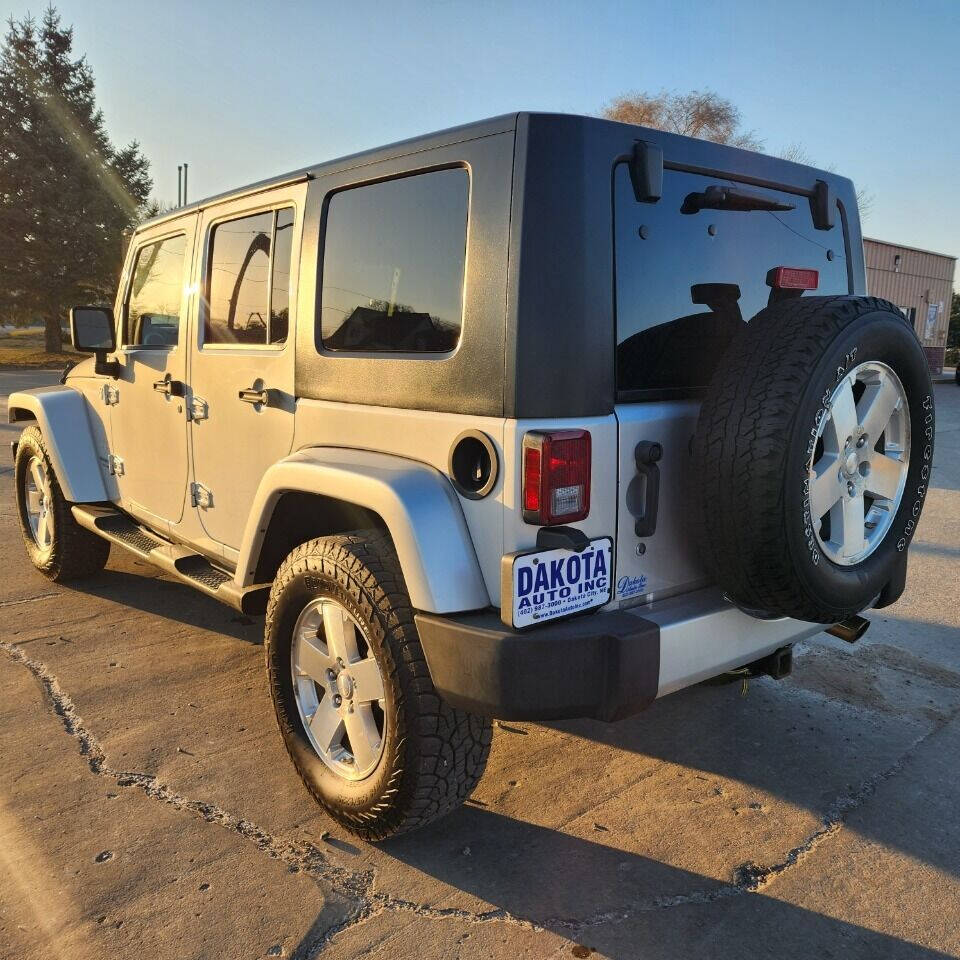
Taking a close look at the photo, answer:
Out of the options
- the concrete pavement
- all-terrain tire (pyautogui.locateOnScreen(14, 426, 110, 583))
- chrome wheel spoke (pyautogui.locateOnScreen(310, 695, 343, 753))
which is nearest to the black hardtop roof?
chrome wheel spoke (pyautogui.locateOnScreen(310, 695, 343, 753))

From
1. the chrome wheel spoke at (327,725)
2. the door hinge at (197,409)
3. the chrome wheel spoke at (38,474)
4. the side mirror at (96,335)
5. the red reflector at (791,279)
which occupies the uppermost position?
the red reflector at (791,279)

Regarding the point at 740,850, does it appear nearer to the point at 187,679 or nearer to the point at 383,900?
the point at 383,900

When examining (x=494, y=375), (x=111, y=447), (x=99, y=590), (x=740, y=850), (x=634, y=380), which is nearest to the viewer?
(x=494, y=375)

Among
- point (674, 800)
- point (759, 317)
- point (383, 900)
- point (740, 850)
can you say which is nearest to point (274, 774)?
point (383, 900)

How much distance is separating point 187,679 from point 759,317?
111 inches

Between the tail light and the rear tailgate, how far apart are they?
0.54 ft

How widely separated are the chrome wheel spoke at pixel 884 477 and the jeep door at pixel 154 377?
2738 mm

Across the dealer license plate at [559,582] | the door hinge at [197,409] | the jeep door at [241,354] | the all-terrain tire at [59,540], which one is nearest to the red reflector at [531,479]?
the dealer license plate at [559,582]

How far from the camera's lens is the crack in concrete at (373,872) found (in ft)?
7.36

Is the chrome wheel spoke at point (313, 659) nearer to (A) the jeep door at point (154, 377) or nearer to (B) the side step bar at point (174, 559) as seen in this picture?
(B) the side step bar at point (174, 559)

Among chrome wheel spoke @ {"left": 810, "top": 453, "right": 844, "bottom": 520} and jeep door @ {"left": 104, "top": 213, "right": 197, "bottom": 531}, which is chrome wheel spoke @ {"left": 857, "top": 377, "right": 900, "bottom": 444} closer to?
chrome wheel spoke @ {"left": 810, "top": 453, "right": 844, "bottom": 520}

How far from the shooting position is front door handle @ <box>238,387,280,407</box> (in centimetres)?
304

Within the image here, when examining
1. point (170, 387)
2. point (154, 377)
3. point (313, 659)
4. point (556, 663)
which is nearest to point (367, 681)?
point (313, 659)

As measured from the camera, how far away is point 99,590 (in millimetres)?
4945
